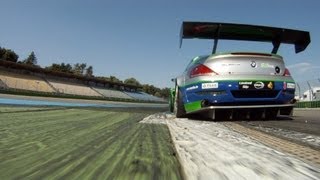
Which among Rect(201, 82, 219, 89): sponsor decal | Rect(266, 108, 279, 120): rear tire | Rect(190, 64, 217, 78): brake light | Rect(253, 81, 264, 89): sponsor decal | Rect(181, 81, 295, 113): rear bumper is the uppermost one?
Rect(190, 64, 217, 78): brake light

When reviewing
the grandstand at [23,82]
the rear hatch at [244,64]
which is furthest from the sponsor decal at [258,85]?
the grandstand at [23,82]

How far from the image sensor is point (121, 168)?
1.87m

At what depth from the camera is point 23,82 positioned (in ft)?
239

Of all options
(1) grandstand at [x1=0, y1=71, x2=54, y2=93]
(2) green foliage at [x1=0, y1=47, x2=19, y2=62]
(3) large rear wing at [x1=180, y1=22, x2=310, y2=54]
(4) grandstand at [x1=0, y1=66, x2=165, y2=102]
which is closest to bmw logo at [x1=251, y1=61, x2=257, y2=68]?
(3) large rear wing at [x1=180, y1=22, x2=310, y2=54]

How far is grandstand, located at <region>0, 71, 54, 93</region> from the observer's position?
221ft

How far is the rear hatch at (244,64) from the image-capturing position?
25.1 ft

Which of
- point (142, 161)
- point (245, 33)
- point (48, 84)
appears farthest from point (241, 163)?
point (48, 84)

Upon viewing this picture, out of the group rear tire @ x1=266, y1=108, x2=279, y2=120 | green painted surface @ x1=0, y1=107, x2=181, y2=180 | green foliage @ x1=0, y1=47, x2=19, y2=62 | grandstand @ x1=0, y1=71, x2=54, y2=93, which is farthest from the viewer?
green foliage @ x1=0, y1=47, x2=19, y2=62

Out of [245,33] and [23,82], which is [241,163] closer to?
[245,33]

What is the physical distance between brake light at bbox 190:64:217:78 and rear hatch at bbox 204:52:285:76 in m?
0.07

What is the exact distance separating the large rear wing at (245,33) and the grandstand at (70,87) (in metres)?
73.1

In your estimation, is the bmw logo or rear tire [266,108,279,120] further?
rear tire [266,108,279,120]

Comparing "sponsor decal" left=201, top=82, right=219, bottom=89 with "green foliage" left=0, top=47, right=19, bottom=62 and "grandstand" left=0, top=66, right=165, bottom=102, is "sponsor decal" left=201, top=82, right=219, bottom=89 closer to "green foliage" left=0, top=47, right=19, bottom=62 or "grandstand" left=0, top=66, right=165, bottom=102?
"grandstand" left=0, top=66, right=165, bottom=102

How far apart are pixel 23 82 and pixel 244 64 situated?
70772mm
